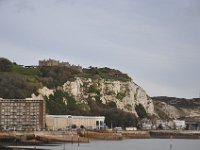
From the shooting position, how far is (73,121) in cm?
15812

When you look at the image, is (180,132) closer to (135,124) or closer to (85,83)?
(135,124)

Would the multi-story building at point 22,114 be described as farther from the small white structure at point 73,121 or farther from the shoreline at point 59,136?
the shoreline at point 59,136

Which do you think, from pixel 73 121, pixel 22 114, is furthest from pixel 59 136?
pixel 73 121

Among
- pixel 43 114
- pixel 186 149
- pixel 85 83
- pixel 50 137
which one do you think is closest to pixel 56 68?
pixel 85 83

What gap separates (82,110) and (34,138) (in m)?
73.6

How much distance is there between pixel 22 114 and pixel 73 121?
72.3 ft

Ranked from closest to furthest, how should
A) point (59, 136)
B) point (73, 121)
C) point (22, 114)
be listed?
point (59, 136)
point (22, 114)
point (73, 121)

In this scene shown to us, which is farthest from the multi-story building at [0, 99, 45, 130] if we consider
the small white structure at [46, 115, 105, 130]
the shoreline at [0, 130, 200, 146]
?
the shoreline at [0, 130, 200, 146]

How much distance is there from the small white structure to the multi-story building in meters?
8.92

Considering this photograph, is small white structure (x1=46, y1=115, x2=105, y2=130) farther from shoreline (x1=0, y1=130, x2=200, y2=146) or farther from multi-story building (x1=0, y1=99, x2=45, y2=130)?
shoreline (x1=0, y1=130, x2=200, y2=146)

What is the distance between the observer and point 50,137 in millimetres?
112062

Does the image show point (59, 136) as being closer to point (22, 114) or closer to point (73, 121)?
point (22, 114)

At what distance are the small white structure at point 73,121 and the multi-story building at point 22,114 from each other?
8922 mm

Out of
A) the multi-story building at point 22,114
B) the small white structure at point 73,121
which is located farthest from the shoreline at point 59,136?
the multi-story building at point 22,114
